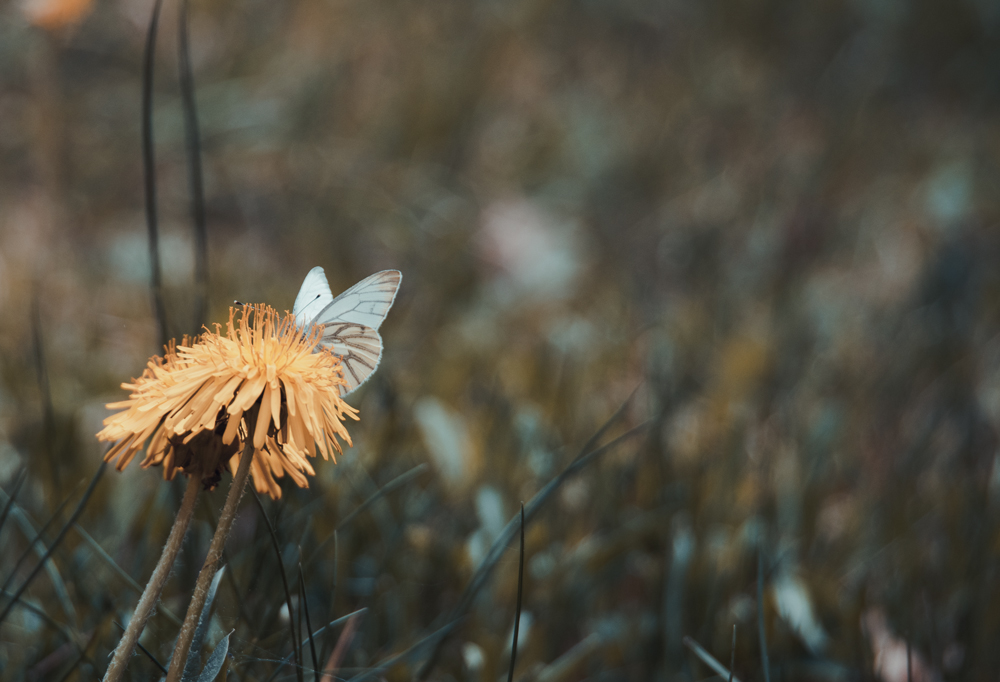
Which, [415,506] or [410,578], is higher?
[415,506]

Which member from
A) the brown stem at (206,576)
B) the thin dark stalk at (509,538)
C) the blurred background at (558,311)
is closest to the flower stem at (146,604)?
the brown stem at (206,576)

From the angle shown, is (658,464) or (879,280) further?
(879,280)

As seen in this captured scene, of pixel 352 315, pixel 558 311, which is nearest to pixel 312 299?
pixel 352 315

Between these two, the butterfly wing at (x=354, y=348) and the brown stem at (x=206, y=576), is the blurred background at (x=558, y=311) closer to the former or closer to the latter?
the brown stem at (x=206, y=576)

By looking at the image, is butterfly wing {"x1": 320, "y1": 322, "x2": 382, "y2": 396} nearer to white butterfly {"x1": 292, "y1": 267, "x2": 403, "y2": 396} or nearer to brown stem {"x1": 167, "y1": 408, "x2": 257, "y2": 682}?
white butterfly {"x1": 292, "y1": 267, "x2": 403, "y2": 396}

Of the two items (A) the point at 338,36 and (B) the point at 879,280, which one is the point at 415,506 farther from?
(A) the point at 338,36

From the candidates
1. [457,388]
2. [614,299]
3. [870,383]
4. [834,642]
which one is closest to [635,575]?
[834,642]

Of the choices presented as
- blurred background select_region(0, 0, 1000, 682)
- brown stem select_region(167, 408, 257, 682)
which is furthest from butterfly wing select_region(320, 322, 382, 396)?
blurred background select_region(0, 0, 1000, 682)

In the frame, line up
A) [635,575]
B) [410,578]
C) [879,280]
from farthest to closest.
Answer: [879,280] → [635,575] → [410,578]
